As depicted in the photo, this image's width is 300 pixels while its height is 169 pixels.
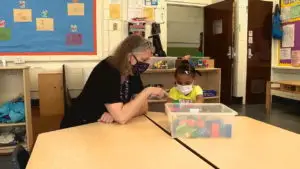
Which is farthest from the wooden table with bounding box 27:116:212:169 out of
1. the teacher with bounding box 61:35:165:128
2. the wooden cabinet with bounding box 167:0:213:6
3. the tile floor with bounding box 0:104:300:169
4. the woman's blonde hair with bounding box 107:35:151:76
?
the wooden cabinet with bounding box 167:0:213:6

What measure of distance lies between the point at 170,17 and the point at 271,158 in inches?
234

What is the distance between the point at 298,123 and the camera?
4.09 m

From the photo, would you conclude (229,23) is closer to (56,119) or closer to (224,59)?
(224,59)

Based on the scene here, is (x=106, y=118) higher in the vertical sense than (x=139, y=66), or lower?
lower

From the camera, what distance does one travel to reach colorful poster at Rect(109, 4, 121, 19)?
4465 mm

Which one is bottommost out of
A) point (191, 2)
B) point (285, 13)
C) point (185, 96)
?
point (185, 96)

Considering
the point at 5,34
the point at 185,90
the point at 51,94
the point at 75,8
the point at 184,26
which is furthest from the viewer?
the point at 184,26

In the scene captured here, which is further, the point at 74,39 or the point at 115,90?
the point at 74,39

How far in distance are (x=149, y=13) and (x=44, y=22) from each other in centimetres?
170

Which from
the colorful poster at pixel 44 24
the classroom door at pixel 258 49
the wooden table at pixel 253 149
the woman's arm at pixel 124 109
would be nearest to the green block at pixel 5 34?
the colorful poster at pixel 44 24

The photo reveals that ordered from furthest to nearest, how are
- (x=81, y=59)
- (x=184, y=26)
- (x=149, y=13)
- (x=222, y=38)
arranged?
(x=184, y=26), (x=222, y=38), (x=149, y=13), (x=81, y=59)

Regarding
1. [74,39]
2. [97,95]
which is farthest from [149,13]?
[97,95]

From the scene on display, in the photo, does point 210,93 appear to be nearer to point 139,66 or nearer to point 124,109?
point 139,66

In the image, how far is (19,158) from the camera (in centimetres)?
107
